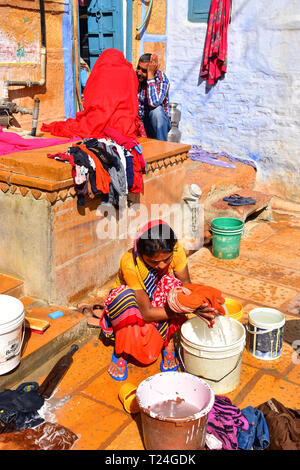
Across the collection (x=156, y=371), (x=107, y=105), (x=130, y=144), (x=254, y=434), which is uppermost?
(x=107, y=105)

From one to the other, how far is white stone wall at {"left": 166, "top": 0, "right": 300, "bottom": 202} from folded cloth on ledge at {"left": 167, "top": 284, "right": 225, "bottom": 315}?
4912 mm

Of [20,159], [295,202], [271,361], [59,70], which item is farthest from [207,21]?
[271,361]

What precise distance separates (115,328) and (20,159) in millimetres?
1744

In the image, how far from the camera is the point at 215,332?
3.69m

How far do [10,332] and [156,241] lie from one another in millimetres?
1152

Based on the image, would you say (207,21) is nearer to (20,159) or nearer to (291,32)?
(291,32)

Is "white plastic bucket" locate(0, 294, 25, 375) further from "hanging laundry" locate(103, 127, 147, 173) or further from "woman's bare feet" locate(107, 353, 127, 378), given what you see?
"hanging laundry" locate(103, 127, 147, 173)

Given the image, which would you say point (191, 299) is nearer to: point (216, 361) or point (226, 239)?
point (216, 361)

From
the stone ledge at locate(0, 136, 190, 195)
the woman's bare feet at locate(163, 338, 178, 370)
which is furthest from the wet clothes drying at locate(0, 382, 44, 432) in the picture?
the stone ledge at locate(0, 136, 190, 195)

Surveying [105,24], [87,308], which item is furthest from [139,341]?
[105,24]

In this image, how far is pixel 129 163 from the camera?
4.77 metres

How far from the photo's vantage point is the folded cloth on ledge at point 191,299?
3352 millimetres

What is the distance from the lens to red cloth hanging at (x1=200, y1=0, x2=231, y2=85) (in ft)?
26.1

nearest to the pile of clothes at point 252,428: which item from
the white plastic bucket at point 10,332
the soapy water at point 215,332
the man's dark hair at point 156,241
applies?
the soapy water at point 215,332
